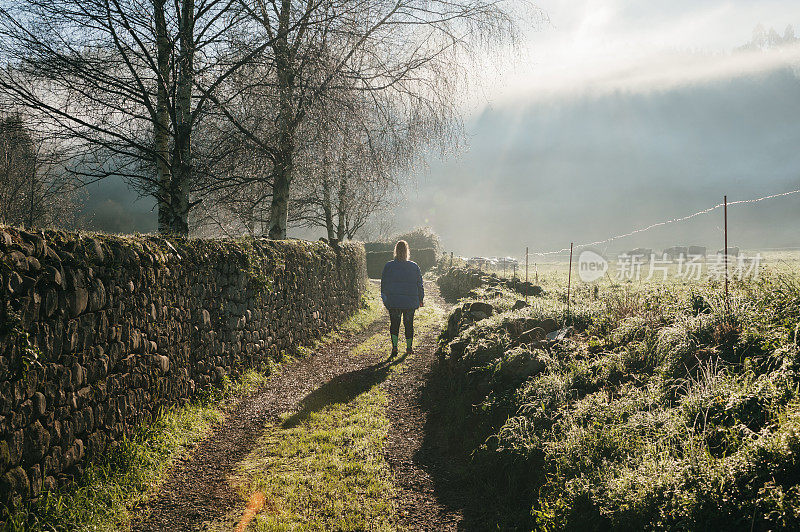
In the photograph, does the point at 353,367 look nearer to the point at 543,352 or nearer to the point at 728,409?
the point at 543,352

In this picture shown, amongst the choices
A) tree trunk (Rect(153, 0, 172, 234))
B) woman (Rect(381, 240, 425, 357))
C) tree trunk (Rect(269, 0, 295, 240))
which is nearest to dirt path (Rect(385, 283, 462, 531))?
woman (Rect(381, 240, 425, 357))

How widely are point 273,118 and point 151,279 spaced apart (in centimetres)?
522

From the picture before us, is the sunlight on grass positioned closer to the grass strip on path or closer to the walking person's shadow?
the grass strip on path

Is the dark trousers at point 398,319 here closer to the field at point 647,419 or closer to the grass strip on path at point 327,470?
the grass strip on path at point 327,470

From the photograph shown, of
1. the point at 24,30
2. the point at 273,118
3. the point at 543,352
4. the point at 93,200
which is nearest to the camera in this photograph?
the point at 543,352

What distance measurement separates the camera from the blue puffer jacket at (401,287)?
949 centimetres

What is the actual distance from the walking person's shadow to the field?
1363 millimetres

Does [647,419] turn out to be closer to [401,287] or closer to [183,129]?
[401,287]

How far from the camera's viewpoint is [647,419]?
3666mm

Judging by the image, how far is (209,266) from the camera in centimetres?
661

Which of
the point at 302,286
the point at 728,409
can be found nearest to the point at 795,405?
the point at 728,409

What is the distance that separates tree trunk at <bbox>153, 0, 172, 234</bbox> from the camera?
7340 mm

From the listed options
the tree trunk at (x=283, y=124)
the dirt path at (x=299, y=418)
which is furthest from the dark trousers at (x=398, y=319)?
the tree trunk at (x=283, y=124)

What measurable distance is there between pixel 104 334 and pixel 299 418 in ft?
8.39
